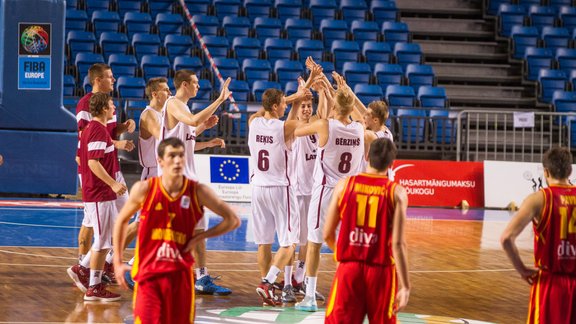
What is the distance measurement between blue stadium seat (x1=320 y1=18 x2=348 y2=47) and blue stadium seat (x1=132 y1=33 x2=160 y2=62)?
414 centimetres

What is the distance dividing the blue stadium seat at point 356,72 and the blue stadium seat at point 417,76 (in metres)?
1.06

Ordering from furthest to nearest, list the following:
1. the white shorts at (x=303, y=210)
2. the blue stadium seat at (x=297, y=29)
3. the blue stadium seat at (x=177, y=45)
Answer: the blue stadium seat at (x=297, y=29) < the blue stadium seat at (x=177, y=45) < the white shorts at (x=303, y=210)

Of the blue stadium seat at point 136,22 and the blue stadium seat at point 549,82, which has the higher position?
the blue stadium seat at point 136,22

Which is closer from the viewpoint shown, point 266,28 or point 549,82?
point 266,28

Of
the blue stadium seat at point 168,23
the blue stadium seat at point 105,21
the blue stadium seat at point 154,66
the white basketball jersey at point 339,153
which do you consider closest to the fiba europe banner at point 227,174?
the blue stadium seat at point 154,66

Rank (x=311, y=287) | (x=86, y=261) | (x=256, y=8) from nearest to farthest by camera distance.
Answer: (x=311, y=287)
(x=86, y=261)
(x=256, y=8)

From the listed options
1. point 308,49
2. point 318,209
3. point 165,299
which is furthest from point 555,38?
point 165,299

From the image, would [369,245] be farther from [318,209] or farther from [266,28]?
[266,28]

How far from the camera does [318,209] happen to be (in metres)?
8.98

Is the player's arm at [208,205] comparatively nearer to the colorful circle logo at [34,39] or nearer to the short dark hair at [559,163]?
the short dark hair at [559,163]

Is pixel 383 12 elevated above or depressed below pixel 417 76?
above

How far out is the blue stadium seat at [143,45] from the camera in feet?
70.8

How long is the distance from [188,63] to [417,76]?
5.37 metres

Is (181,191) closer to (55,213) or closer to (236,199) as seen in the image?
(55,213)
